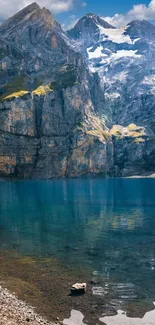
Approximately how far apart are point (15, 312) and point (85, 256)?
2353 cm

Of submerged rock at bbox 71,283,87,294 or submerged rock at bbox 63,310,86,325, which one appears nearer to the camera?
submerged rock at bbox 63,310,86,325

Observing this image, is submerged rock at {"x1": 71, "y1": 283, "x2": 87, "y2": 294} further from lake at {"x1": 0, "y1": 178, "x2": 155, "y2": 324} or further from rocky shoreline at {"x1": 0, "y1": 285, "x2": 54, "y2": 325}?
rocky shoreline at {"x1": 0, "y1": 285, "x2": 54, "y2": 325}

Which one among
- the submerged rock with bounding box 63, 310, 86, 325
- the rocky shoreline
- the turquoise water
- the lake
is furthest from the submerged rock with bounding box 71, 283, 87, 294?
the rocky shoreline

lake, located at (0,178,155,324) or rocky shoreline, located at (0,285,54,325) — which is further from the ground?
rocky shoreline, located at (0,285,54,325)

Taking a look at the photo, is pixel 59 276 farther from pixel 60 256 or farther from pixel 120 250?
pixel 120 250

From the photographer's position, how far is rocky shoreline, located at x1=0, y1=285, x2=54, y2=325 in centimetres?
3185

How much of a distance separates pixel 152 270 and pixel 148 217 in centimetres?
4762

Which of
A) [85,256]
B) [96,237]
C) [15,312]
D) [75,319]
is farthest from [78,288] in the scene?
[96,237]

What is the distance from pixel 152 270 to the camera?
48.7 meters

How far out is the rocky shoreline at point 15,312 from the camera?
105ft

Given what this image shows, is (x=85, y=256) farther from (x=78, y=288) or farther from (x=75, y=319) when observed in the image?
(x=75, y=319)

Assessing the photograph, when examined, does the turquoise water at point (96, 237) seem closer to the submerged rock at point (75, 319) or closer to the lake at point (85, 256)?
the lake at point (85, 256)

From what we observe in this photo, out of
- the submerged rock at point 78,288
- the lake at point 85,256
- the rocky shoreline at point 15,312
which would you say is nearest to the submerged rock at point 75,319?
the lake at point 85,256

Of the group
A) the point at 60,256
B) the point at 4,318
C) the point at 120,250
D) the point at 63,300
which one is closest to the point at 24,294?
the point at 63,300
